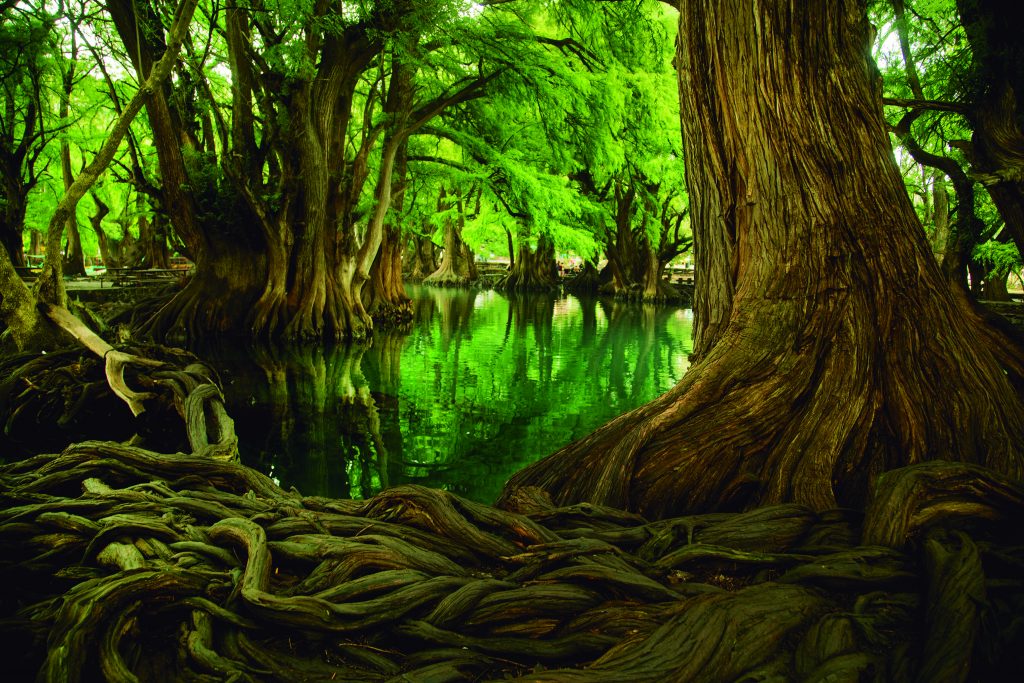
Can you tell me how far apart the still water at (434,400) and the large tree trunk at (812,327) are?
7.15 ft

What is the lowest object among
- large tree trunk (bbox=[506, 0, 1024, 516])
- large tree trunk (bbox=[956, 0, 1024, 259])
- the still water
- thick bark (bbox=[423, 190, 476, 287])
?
the still water

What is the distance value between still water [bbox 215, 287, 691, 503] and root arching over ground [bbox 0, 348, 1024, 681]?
2.23 m

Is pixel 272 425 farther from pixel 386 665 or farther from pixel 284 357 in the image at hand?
pixel 386 665

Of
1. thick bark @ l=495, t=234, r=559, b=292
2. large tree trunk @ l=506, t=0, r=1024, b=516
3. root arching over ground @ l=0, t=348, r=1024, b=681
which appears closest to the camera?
root arching over ground @ l=0, t=348, r=1024, b=681

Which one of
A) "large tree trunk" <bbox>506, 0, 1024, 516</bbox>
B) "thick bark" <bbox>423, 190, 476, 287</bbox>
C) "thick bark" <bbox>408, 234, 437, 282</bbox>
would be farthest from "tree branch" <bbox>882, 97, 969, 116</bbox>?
"thick bark" <bbox>408, 234, 437, 282</bbox>

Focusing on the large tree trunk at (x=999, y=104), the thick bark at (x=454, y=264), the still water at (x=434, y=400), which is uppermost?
the thick bark at (x=454, y=264)

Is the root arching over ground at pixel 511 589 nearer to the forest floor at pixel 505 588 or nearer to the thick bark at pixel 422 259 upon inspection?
the forest floor at pixel 505 588

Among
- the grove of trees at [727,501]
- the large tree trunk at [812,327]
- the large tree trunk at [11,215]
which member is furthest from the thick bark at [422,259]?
the large tree trunk at [812,327]

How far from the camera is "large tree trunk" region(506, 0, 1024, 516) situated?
2486 millimetres

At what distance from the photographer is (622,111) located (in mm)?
11750

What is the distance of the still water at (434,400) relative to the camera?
16.5 feet

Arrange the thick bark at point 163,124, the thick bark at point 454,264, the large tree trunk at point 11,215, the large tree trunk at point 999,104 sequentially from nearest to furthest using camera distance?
the large tree trunk at point 999,104
the large tree trunk at point 11,215
the thick bark at point 163,124
the thick bark at point 454,264

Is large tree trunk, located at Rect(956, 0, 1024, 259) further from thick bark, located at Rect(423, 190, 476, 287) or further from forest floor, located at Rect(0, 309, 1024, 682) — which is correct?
thick bark, located at Rect(423, 190, 476, 287)

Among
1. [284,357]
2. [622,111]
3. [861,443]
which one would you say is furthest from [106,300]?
[861,443]
